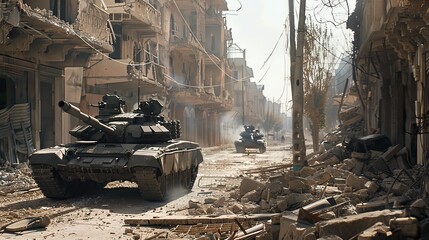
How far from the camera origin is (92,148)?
38.8 ft

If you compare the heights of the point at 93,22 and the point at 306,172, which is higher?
the point at 93,22

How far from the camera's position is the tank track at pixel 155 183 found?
428 inches

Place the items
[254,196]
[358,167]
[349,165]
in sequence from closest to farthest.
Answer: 1. [254,196]
2. [358,167]
3. [349,165]

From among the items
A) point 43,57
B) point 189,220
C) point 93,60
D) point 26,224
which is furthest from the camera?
point 93,60

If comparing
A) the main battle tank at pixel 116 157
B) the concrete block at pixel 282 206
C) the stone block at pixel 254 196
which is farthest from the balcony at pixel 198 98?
the concrete block at pixel 282 206

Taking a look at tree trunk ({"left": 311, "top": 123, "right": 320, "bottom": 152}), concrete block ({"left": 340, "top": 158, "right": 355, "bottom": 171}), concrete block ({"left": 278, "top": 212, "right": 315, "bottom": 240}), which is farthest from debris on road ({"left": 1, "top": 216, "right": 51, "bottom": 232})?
tree trunk ({"left": 311, "top": 123, "right": 320, "bottom": 152})

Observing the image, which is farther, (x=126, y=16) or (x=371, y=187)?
(x=126, y=16)

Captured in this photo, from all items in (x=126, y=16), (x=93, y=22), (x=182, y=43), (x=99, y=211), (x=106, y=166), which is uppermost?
(x=182, y=43)

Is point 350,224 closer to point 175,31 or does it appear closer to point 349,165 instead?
point 349,165

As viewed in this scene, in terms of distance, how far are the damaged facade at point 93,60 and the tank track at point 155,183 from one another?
8.36 feet

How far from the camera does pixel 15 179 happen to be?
49.3 feet

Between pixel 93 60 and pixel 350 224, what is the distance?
1942 centimetres

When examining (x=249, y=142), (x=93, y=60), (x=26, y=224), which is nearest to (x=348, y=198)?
(x=26, y=224)

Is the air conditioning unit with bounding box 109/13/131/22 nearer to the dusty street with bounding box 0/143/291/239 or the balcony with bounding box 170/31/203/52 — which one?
the balcony with bounding box 170/31/203/52
